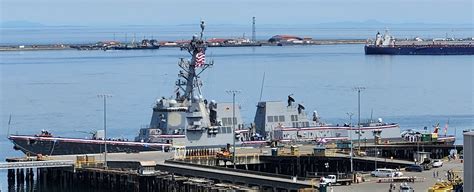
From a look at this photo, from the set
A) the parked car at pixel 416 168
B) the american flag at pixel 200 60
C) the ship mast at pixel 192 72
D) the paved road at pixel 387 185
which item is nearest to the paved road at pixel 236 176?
the paved road at pixel 387 185

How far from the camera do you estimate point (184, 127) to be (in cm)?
8025

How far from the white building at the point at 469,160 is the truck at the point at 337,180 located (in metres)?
20.9

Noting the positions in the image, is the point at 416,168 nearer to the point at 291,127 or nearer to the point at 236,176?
the point at 236,176

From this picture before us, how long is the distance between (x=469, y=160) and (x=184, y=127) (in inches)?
1836

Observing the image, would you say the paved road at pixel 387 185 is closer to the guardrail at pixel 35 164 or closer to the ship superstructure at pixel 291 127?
the guardrail at pixel 35 164

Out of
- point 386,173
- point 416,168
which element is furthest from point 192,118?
point 386,173

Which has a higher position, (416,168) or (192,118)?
(192,118)

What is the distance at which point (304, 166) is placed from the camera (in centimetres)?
7288

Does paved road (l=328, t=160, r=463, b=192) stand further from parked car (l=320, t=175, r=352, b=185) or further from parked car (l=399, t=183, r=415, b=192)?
parked car (l=399, t=183, r=415, b=192)

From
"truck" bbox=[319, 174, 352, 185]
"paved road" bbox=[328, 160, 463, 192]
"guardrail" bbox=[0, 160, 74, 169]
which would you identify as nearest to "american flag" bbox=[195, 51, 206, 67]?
"guardrail" bbox=[0, 160, 74, 169]

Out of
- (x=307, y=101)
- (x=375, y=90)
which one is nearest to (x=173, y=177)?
(x=307, y=101)

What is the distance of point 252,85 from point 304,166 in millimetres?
96892

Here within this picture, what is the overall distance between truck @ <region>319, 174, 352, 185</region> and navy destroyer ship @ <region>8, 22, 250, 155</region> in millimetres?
19007

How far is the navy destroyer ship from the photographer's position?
3142 inches
